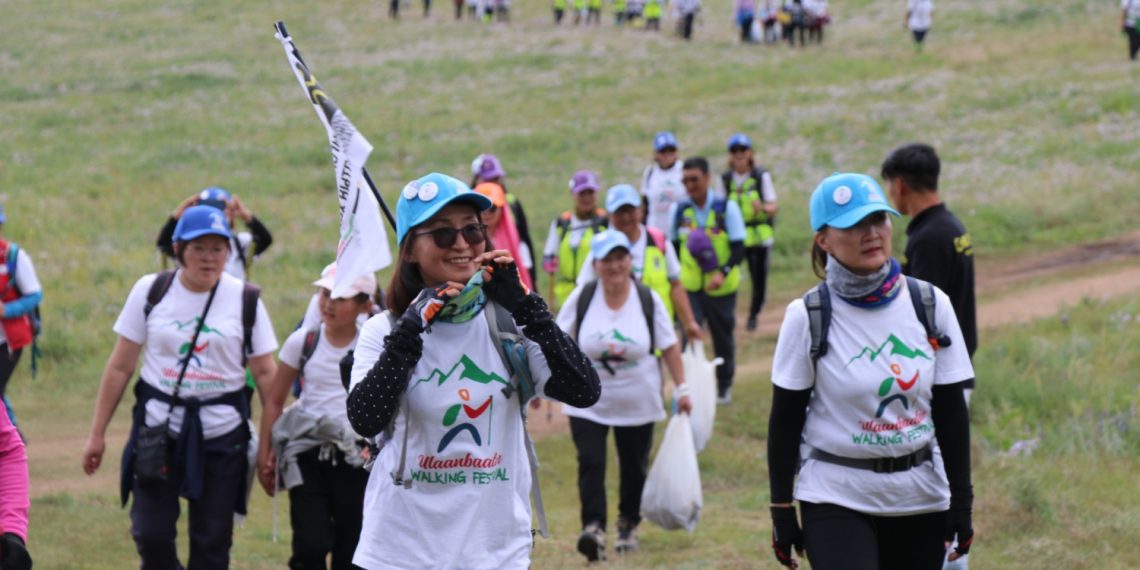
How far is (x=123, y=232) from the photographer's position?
22.5m

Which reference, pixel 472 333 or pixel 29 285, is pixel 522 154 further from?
pixel 472 333

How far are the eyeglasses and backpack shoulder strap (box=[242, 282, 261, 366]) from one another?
9.75 ft

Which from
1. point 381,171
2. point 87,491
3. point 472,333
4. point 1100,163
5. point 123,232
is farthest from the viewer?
point 381,171

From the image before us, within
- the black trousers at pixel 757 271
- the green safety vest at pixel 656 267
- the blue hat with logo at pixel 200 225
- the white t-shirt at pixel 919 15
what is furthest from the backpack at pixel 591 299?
the white t-shirt at pixel 919 15

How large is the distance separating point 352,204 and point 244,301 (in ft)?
6.93

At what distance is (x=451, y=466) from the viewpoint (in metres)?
4.61

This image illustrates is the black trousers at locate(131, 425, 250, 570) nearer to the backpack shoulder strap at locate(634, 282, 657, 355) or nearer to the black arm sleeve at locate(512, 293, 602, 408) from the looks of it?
the backpack shoulder strap at locate(634, 282, 657, 355)

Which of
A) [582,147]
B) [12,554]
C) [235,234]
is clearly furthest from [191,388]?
[582,147]

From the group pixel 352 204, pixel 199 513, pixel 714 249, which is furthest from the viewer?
pixel 714 249

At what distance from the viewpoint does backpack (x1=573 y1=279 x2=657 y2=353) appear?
892 centimetres

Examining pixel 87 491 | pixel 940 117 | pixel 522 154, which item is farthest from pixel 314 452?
pixel 940 117

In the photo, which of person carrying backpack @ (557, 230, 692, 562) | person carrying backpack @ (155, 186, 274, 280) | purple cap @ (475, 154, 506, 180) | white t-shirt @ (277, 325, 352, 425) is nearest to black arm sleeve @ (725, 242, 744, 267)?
purple cap @ (475, 154, 506, 180)

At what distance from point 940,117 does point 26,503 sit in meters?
29.2

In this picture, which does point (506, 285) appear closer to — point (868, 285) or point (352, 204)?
point (352, 204)
